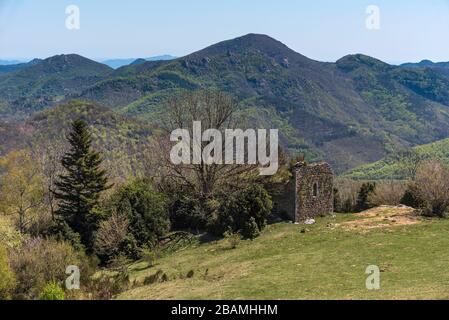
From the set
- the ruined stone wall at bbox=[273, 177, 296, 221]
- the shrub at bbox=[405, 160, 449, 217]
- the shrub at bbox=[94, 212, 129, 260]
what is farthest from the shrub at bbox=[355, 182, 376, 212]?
the shrub at bbox=[94, 212, 129, 260]

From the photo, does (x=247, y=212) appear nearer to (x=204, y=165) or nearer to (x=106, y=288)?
(x=204, y=165)

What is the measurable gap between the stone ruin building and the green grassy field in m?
2.45

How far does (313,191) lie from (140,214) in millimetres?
14695

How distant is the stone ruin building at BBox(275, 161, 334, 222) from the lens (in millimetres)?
38156

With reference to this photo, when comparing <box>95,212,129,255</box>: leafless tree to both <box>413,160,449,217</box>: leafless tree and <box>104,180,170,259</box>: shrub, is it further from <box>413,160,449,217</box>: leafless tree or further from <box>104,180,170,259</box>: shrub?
<box>413,160,449,217</box>: leafless tree

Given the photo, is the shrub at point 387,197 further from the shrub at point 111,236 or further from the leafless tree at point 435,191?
the shrub at point 111,236

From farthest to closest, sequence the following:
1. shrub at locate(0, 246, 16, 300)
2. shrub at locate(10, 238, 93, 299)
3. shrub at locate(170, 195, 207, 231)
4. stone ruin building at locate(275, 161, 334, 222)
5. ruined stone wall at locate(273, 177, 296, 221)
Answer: shrub at locate(170, 195, 207, 231)
ruined stone wall at locate(273, 177, 296, 221)
stone ruin building at locate(275, 161, 334, 222)
shrub at locate(10, 238, 93, 299)
shrub at locate(0, 246, 16, 300)

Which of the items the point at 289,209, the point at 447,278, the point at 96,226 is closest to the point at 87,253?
the point at 96,226

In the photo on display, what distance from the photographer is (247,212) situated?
3553 cm

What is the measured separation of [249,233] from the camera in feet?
114

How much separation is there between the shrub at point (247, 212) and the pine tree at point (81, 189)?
35.2 ft

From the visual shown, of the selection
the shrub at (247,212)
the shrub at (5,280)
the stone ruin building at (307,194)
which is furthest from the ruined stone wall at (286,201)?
the shrub at (5,280)

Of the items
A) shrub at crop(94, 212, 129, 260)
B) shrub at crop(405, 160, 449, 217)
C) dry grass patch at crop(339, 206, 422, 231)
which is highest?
shrub at crop(405, 160, 449, 217)

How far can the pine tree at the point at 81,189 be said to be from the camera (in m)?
38.4
